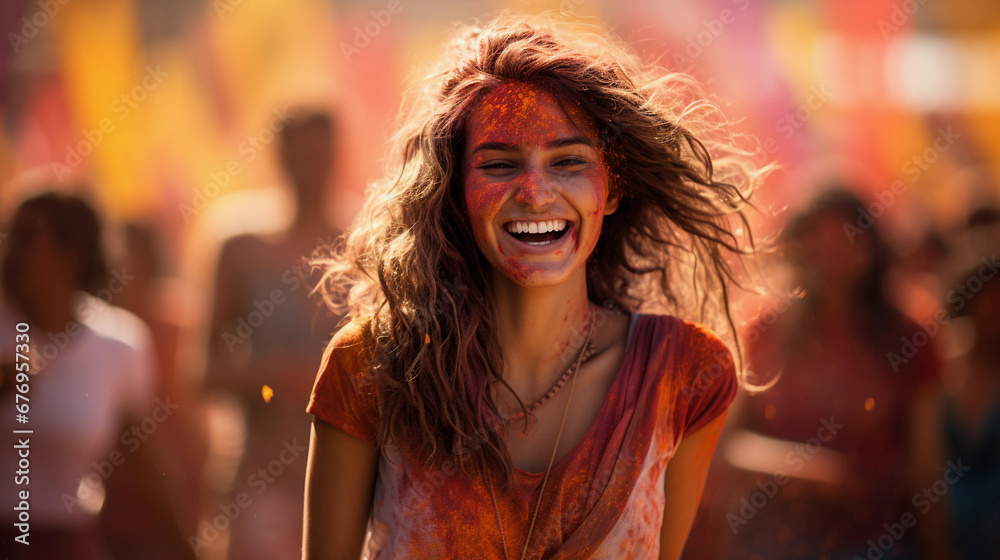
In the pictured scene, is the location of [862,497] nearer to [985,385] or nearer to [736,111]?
[985,385]

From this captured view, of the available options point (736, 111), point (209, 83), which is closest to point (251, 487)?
point (209, 83)

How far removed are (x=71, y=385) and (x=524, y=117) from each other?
82.2 inches

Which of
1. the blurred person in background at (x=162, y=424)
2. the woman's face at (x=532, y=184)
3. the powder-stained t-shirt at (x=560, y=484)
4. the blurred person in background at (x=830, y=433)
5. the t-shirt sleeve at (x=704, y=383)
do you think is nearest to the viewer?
the powder-stained t-shirt at (x=560, y=484)

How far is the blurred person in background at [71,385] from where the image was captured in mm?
2779

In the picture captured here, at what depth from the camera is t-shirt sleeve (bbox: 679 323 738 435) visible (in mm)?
1896

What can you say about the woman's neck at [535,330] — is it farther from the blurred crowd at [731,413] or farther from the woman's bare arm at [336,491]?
the blurred crowd at [731,413]

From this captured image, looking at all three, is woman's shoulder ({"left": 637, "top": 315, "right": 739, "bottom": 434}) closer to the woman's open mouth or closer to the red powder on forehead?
the woman's open mouth

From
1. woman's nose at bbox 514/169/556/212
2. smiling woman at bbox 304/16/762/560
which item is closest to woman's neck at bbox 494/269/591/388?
smiling woman at bbox 304/16/762/560

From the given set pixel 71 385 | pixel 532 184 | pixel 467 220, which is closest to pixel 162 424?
pixel 71 385

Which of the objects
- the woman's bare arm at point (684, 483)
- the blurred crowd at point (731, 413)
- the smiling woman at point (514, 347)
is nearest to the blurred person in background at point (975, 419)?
the blurred crowd at point (731, 413)

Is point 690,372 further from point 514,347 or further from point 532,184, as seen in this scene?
point 532,184

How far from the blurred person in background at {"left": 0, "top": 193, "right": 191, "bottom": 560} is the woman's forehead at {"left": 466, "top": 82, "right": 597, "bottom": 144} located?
1.75 meters

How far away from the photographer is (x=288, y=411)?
334cm

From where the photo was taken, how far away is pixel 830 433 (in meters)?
3.08
